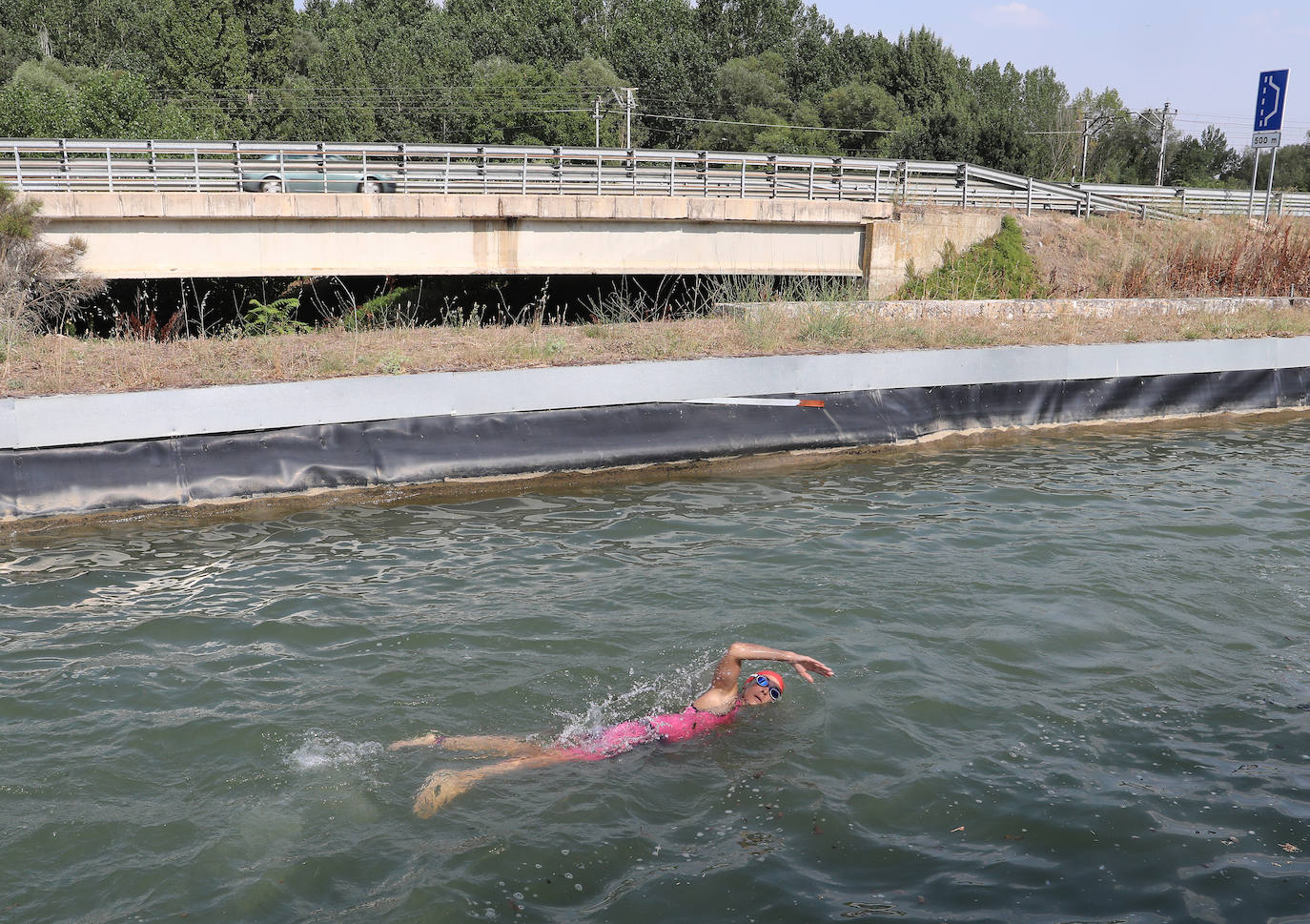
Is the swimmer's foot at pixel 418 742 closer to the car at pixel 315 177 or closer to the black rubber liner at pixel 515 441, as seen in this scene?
the black rubber liner at pixel 515 441

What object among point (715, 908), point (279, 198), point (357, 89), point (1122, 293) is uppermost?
point (357, 89)

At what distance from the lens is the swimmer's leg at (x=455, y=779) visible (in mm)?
5414

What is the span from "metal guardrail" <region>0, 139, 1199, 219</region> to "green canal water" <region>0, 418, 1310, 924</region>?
38.1ft

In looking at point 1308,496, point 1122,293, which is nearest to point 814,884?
point 1308,496

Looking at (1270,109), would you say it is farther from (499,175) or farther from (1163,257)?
(499,175)

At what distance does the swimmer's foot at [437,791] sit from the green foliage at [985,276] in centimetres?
1744

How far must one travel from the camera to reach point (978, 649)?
24.2 ft

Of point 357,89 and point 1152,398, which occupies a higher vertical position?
point 357,89

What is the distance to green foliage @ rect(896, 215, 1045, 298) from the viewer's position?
69.5ft

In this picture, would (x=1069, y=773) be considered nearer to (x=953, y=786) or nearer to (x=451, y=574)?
(x=953, y=786)

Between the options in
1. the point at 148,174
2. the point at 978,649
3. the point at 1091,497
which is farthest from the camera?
the point at 148,174

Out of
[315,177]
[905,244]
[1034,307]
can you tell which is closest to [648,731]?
[1034,307]

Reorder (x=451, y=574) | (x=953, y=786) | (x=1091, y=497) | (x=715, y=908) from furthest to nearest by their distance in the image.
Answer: (x=1091, y=497), (x=451, y=574), (x=953, y=786), (x=715, y=908)

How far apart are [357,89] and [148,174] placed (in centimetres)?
5441
